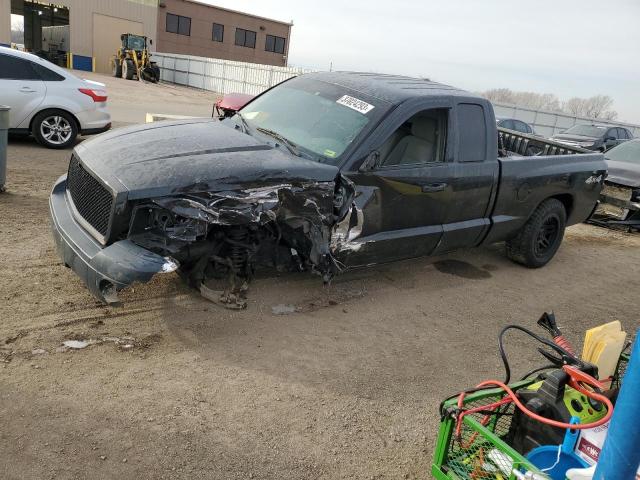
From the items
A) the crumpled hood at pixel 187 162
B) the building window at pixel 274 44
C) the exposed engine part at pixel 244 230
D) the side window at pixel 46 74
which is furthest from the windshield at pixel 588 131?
the building window at pixel 274 44

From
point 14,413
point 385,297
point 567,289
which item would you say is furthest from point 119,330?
point 567,289

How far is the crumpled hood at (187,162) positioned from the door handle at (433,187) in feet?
3.27

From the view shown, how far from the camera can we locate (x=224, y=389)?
3.36 metres

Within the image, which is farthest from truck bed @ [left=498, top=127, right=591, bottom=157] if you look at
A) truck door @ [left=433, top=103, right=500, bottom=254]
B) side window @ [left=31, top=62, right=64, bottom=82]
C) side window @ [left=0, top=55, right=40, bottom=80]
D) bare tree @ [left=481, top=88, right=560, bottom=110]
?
bare tree @ [left=481, top=88, right=560, bottom=110]

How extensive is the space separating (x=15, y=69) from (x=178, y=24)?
39125mm

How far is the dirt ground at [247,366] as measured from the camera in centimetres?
282

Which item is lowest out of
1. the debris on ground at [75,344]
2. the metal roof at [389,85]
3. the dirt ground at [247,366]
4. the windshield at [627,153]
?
the debris on ground at [75,344]

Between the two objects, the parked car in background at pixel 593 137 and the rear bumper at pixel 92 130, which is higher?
the parked car in background at pixel 593 137

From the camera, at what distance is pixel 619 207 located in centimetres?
892

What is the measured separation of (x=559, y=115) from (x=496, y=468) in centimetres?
3536

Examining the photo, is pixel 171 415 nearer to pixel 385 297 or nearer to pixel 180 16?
pixel 385 297

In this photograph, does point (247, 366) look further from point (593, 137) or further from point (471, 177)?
point (593, 137)

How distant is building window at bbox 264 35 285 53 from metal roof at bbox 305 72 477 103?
4803 cm

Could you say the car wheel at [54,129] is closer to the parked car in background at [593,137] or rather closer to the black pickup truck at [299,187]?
the black pickup truck at [299,187]
